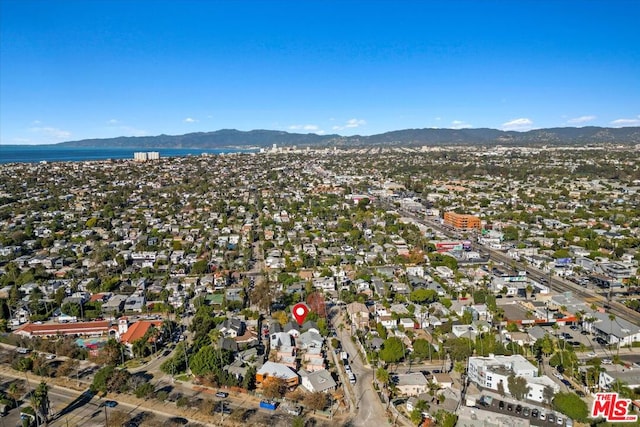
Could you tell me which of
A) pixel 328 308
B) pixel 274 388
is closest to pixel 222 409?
pixel 274 388

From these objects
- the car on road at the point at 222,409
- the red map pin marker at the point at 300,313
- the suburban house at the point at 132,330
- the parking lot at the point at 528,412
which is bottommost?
the car on road at the point at 222,409

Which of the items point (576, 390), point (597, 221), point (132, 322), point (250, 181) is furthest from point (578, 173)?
point (132, 322)

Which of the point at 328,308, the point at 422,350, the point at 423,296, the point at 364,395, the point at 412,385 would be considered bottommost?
the point at 364,395

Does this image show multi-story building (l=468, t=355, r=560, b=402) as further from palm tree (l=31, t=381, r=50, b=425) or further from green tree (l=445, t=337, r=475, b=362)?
palm tree (l=31, t=381, r=50, b=425)

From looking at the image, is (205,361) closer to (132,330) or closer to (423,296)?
(132,330)

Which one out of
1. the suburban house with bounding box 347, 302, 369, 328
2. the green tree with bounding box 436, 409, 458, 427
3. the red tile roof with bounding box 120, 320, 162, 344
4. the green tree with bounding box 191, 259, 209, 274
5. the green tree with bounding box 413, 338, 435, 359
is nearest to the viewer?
the green tree with bounding box 436, 409, 458, 427

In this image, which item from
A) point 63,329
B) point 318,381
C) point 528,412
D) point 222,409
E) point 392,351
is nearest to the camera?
point 528,412

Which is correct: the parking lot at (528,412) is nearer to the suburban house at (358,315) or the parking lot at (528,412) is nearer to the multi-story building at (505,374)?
the multi-story building at (505,374)

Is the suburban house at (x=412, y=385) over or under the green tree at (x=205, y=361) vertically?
under

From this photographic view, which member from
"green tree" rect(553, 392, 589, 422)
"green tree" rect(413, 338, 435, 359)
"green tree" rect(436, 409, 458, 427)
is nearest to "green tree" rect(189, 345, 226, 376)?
"green tree" rect(413, 338, 435, 359)

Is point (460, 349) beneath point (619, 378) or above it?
above

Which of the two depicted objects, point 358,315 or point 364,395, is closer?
point 364,395

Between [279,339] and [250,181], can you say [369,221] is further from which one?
[250,181]

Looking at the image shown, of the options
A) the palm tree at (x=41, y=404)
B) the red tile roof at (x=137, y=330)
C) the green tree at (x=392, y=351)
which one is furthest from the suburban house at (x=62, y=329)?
the green tree at (x=392, y=351)
